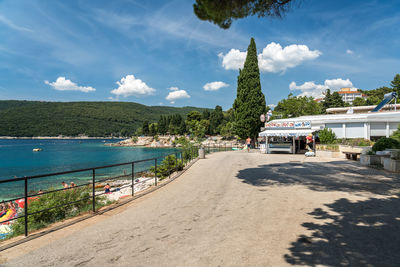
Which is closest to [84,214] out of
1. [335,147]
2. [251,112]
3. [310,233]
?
[310,233]

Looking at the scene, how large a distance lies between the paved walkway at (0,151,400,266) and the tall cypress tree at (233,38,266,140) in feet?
85.7

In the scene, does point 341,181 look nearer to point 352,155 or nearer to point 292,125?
point 352,155

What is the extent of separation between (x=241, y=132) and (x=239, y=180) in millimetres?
25235

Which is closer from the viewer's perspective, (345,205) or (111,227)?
(111,227)

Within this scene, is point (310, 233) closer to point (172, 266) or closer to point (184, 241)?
point (184, 241)

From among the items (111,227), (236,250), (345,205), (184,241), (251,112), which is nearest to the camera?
(236,250)

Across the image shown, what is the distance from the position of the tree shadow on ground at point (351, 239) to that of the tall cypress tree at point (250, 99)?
27.9 meters

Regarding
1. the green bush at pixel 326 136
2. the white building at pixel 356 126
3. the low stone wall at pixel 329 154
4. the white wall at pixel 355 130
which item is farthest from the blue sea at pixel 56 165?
the white wall at pixel 355 130

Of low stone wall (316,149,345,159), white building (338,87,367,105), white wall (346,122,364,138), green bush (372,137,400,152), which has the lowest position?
low stone wall (316,149,345,159)

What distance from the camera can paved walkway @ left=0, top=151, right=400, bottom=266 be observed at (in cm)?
312

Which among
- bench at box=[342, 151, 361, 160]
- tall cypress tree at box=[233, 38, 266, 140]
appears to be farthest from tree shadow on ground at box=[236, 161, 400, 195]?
tall cypress tree at box=[233, 38, 266, 140]

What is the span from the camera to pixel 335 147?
18.5 meters

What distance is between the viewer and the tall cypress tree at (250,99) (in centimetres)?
3244

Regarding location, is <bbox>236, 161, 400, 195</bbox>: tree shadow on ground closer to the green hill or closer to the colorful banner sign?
the colorful banner sign
